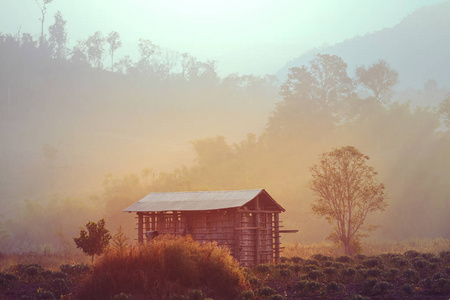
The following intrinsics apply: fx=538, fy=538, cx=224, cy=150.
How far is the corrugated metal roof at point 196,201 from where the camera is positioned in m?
33.3

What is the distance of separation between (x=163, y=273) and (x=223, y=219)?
38.6 feet

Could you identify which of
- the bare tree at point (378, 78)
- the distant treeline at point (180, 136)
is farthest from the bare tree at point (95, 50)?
the bare tree at point (378, 78)

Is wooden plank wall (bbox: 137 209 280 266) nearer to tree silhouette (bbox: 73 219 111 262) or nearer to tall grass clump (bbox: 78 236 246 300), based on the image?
tree silhouette (bbox: 73 219 111 262)

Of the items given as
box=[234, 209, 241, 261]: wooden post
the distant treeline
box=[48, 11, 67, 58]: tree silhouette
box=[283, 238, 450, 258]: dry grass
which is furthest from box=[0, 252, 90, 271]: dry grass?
box=[48, 11, 67, 58]: tree silhouette

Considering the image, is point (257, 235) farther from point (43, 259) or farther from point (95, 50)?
point (95, 50)

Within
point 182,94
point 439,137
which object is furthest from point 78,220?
point 182,94

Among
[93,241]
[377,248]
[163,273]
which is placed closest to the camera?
[163,273]

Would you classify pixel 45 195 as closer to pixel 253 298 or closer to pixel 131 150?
pixel 131 150

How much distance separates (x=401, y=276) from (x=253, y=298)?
393 inches

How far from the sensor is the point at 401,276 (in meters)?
27.6

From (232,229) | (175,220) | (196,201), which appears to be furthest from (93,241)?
(232,229)

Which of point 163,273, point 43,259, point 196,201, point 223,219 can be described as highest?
point 196,201

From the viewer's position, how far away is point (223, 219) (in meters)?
34.1

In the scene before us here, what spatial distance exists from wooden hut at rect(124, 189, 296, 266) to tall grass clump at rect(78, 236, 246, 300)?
24.9 feet
